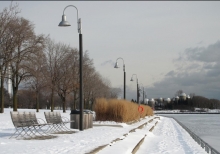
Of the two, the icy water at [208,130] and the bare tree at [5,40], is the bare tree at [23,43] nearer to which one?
the bare tree at [5,40]

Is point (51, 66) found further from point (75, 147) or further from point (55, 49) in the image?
point (75, 147)

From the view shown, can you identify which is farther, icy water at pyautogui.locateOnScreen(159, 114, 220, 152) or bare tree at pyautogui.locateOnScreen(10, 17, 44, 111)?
bare tree at pyautogui.locateOnScreen(10, 17, 44, 111)

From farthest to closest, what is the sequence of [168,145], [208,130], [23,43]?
1. [23,43]
2. [208,130]
3. [168,145]

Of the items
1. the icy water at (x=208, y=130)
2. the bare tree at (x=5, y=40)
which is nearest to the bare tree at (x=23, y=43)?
the bare tree at (x=5, y=40)

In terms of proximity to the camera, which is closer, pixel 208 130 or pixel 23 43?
pixel 208 130

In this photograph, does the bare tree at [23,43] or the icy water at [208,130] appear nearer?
the icy water at [208,130]

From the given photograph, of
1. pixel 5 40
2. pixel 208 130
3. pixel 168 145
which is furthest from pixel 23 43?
pixel 168 145

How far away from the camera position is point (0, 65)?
3197 centimetres

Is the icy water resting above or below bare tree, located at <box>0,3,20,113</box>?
below

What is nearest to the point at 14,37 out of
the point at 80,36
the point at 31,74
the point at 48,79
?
the point at 31,74

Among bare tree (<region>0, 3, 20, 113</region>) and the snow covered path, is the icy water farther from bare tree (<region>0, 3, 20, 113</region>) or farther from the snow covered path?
bare tree (<region>0, 3, 20, 113</region>)

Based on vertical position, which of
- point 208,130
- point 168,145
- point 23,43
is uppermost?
point 23,43

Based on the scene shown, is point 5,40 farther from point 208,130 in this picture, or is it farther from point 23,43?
point 208,130

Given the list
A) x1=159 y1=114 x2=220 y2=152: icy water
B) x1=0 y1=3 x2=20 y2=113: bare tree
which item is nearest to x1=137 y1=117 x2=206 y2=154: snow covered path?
x1=159 y1=114 x2=220 y2=152: icy water
